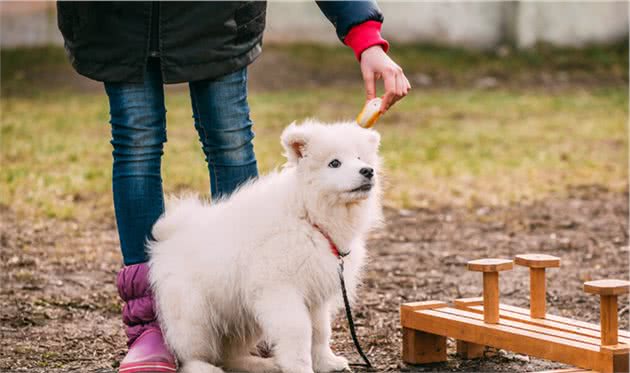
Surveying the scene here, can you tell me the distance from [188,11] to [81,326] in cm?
154

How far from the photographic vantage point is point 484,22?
16109 millimetres

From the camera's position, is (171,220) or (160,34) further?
(171,220)

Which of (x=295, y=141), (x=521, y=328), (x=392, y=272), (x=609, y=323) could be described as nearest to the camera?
(x=609, y=323)

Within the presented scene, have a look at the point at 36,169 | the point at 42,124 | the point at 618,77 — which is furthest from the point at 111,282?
the point at 618,77

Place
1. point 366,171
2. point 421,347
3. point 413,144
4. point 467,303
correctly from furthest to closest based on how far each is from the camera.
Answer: point 413,144 < point 467,303 < point 421,347 < point 366,171

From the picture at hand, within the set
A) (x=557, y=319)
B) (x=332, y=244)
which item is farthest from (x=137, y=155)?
(x=557, y=319)

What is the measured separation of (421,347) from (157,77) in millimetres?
1314

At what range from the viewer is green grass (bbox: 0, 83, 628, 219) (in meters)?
7.30

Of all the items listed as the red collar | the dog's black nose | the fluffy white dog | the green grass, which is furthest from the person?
the green grass

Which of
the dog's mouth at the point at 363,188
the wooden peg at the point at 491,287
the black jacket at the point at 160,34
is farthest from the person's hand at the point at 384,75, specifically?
the wooden peg at the point at 491,287

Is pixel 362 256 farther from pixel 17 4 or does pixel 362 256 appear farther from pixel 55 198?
pixel 17 4

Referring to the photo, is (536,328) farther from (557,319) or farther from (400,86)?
(400,86)

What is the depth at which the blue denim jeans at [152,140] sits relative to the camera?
11.0 ft

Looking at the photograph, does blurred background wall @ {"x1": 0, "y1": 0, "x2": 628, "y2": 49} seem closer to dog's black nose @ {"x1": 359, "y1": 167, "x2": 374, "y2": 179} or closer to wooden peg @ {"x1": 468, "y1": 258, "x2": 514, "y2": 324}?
wooden peg @ {"x1": 468, "y1": 258, "x2": 514, "y2": 324}
